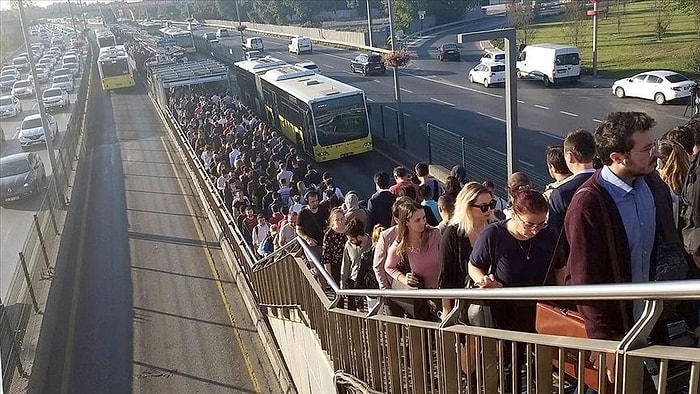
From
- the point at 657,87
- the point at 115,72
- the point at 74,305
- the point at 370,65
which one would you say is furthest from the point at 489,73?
the point at 115,72

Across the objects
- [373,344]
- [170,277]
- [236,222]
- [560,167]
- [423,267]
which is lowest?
[170,277]

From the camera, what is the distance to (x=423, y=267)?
17.0 ft

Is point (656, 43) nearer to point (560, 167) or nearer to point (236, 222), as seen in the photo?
point (236, 222)

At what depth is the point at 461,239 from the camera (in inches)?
182

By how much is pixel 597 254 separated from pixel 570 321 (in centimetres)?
44

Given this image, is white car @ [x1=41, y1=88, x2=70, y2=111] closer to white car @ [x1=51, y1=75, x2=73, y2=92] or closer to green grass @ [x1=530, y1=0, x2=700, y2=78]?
white car @ [x1=51, y1=75, x2=73, y2=92]

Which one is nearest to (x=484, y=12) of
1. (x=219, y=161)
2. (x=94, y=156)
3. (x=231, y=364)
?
(x=94, y=156)

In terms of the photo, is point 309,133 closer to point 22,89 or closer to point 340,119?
point 340,119

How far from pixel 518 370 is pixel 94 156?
31.5 meters

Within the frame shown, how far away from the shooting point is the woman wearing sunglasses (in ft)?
13.0

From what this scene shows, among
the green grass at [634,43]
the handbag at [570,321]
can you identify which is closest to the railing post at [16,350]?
the handbag at [570,321]

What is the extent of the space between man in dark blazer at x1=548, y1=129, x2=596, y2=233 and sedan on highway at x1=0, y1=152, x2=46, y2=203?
Answer: 2391 cm

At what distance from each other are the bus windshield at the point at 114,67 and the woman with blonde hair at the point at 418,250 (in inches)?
1915

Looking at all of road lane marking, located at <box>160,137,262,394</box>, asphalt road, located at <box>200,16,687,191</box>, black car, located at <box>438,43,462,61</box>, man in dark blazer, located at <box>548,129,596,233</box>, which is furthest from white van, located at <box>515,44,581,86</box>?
man in dark blazer, located at <box>548,129,596,233</box>
